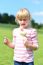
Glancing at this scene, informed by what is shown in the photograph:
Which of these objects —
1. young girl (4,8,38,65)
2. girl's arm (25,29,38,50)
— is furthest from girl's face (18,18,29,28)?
girl's arm (25,29,38,50)

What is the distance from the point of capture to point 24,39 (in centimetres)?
342

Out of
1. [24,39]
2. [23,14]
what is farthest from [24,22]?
[24,39]

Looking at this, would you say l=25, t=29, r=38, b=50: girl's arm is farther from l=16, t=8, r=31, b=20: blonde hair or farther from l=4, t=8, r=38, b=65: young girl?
l=16, t=8, r=31, b=20: blonde hair

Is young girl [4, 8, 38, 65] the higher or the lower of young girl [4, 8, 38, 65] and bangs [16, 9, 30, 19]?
the lower

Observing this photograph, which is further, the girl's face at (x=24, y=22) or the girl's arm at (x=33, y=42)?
the girl's face at (x=24, y=22)

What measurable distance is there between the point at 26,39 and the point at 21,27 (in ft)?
0.79

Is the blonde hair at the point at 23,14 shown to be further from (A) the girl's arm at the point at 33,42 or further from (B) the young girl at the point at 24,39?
(A) the girl's arm at the point at 33,42

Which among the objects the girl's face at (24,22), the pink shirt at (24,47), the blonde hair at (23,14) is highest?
the blonde hair at (23,14)

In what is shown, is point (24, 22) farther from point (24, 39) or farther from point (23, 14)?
point (24, 39)

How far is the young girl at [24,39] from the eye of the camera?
3.48 m

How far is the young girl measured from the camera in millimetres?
3480

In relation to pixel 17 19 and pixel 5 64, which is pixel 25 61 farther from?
pixel 5 64

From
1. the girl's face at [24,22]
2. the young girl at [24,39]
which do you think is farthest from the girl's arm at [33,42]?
the girl's face at [24,22]

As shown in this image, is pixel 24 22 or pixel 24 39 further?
pixel 24 22
